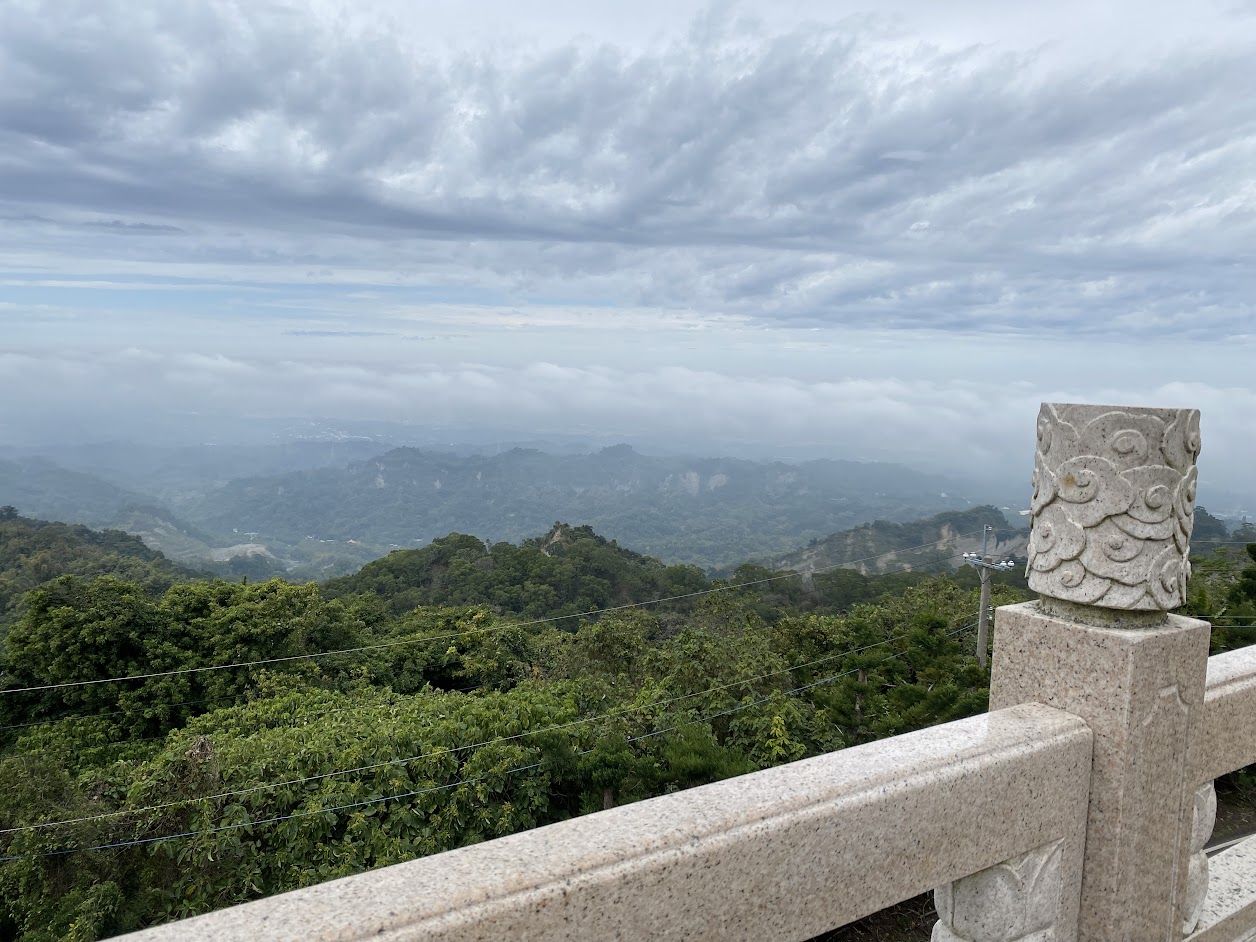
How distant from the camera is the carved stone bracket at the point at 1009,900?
1924mm

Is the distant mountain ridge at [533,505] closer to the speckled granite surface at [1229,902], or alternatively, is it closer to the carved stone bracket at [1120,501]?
the speckled granite surface at [1229,902]

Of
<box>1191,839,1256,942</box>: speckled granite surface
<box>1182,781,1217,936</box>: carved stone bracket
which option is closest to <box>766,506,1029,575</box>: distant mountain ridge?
<box>1191,839,1256,942</box>: speckled granite surface

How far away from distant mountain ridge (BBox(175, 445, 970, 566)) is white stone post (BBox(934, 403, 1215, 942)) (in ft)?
337

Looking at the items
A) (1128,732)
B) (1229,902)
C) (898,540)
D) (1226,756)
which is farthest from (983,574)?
(898,540)

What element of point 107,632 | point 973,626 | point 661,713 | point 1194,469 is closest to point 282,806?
point 661,713

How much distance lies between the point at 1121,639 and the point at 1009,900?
2.25 ft

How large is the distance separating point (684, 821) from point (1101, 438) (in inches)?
51.1

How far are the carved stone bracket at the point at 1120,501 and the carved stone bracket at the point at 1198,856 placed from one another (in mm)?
767

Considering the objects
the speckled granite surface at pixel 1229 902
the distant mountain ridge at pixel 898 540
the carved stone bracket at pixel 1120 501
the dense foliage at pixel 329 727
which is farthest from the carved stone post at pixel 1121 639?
the distant mountain ridge at pixel 898 540

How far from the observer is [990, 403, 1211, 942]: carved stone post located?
1846mm

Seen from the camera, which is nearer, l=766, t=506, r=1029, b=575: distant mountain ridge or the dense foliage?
the dense foliage

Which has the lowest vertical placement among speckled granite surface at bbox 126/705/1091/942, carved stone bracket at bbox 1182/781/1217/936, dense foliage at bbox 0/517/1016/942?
dense foliage at bbox 0/517/1016/942

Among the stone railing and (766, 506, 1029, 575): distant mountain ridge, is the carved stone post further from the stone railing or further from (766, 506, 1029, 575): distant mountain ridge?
(766, 506, 1029, 575): distant mountain ridge

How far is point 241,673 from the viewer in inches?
643
